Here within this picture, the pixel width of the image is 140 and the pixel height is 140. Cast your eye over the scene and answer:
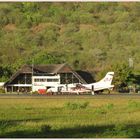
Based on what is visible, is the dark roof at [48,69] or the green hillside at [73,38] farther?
the green hillside at [73,38]

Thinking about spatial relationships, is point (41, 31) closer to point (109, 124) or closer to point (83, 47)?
point (83, 47)

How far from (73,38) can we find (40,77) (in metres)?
70.3

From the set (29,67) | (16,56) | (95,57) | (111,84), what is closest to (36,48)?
(16,56)

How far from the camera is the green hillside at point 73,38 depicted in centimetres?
13989

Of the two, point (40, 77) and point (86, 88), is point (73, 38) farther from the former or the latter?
point (86, 88)

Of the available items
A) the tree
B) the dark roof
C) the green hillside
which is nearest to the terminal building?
the dark roof

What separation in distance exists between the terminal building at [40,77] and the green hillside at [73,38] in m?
7.42

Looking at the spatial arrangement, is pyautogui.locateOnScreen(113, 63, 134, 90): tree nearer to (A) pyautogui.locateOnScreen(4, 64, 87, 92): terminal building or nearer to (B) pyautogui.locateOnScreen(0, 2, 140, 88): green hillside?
(A) pyautogui.locateOnScreen(4, 64, 87, 92): terminal building

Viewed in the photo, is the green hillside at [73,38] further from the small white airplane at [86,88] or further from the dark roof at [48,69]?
the small white airplane at [86,88]

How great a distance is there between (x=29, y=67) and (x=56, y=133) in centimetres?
8653

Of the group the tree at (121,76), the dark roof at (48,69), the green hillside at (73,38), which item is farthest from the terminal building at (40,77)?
the tree at (121,76)

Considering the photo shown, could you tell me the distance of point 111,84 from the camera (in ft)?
290

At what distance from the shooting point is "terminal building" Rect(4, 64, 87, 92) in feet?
323

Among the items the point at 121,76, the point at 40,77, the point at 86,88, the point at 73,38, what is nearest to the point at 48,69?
the point at 40,77
